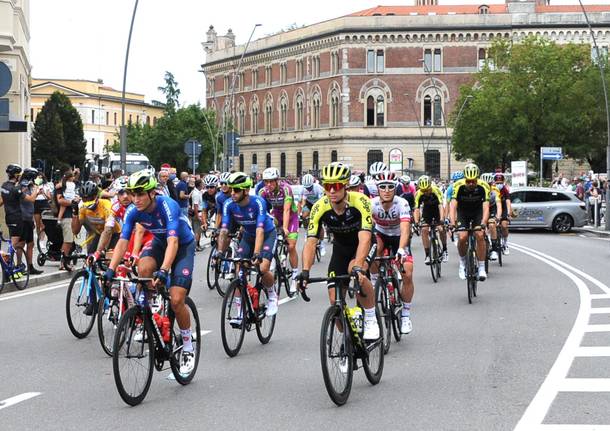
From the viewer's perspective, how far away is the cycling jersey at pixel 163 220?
9.16 m

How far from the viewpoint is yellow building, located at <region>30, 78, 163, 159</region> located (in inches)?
5871

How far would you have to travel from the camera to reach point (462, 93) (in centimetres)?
8281

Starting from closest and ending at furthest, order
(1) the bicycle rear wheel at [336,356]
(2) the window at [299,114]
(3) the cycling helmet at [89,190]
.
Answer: (1) the bicycle rear wheel at [336,356], (3) the cycling helmet at [89,190], (2) the window at [299,114]

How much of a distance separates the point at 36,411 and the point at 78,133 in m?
110

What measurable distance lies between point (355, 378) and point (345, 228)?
1298mm

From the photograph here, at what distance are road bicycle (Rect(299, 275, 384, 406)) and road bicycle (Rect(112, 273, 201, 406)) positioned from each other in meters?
1.19

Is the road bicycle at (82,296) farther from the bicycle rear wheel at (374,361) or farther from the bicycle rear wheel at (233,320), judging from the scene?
the bicycle rear wheel at (374,361)

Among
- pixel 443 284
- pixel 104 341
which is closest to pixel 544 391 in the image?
pixel 104 341

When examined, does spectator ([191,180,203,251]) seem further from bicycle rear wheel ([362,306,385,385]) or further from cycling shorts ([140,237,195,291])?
bicycle rear wheel ([362,306,385,385])

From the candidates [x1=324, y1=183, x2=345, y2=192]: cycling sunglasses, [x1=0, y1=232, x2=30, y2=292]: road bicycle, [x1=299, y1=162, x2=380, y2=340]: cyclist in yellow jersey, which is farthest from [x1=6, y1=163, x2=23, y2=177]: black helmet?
[x1=324, y1=183, x2=345, y2=192]: cycling sunglasses

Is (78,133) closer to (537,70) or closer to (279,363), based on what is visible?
(537,70)

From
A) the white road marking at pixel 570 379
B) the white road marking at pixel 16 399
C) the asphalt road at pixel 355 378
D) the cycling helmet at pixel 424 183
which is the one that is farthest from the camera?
the cycling helmet at pixel 424 183

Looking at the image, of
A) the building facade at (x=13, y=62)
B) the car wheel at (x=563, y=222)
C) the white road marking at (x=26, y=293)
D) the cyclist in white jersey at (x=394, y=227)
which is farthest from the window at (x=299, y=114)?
the cyclist in white jersey at (x=394, y=227)

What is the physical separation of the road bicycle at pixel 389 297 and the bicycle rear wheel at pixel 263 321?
126 cm
